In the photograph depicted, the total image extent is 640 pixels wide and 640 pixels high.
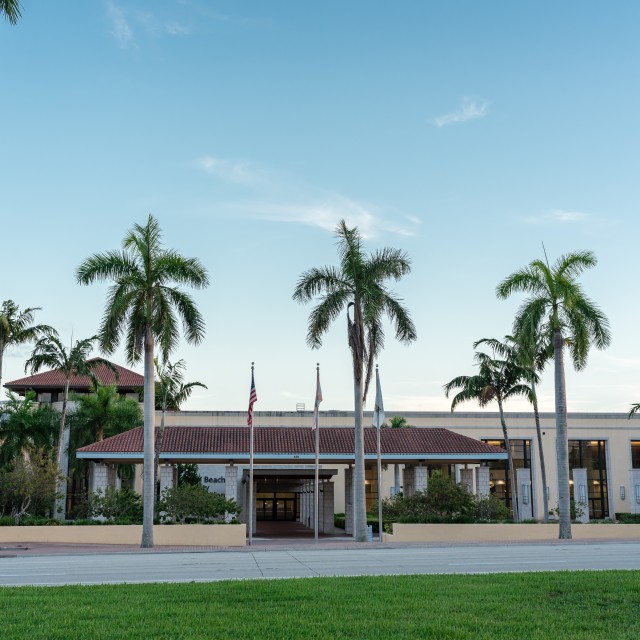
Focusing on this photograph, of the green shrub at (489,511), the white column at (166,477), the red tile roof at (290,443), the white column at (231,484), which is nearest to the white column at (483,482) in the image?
the red tile roof at (290,443)

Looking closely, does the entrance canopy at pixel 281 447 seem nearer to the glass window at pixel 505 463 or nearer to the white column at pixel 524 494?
the white column at pixel 524 494

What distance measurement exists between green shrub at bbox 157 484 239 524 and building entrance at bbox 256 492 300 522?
1388 inches

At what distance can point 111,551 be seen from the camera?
28672mm

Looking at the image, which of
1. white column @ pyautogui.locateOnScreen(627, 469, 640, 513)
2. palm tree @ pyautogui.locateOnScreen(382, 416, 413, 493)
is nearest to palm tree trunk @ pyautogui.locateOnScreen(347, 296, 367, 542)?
palm tree @ pyautogui.locateOnScreen(382, 416, 413, 493)

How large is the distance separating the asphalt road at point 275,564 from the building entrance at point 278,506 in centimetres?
4495

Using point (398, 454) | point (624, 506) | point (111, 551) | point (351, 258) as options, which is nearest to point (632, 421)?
point (624, 506)

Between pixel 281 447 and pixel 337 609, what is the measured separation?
29633mm

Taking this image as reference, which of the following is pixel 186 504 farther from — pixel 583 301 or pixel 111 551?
pixel 583 301

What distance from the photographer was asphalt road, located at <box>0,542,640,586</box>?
18.0 m

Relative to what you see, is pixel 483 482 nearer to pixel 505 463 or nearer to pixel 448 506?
pixel 448 506

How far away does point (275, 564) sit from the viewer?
21.6 m

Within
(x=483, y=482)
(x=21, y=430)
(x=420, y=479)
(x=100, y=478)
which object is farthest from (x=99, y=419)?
(x=483, y=482)

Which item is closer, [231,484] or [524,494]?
[231,484]

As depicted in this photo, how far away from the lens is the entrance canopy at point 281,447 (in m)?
39.3
